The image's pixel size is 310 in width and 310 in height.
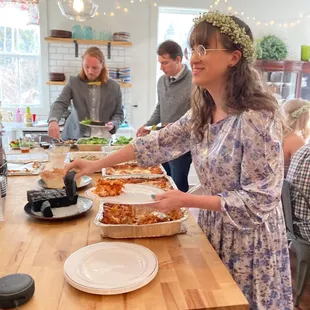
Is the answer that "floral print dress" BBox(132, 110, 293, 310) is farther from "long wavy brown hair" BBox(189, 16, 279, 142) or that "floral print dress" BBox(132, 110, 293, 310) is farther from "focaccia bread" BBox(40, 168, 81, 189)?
"focaccia bread" BBox(40, 168, 81, 189)

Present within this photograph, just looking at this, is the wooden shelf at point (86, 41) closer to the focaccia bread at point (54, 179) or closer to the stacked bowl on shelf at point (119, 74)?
the stacked bowl on shelf at point (119, 74)

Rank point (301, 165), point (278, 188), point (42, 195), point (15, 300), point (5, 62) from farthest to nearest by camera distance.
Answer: point (5, 62) → point (301, 165) → point (42, 195) → point (278, 188) → point (15, 300)

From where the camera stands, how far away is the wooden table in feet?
3.00

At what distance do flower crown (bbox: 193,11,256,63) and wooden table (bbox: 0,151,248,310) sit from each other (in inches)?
27.0

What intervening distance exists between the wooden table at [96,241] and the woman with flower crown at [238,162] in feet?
0.51

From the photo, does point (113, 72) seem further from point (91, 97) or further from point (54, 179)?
point (54, 179)

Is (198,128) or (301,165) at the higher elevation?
(198,128)

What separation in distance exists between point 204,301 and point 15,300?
0.47 m

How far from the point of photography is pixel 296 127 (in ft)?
8.89

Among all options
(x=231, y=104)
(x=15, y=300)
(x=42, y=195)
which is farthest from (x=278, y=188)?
(x=42, y=195)

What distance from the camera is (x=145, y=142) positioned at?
154 cm

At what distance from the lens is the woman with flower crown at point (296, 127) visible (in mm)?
2645

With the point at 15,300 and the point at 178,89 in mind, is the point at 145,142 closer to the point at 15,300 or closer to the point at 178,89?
the point at 15,300

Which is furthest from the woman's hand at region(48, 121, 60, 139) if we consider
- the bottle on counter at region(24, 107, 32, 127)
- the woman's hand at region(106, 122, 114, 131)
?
the bottle on counter at region(24, 107, 32, 127)
